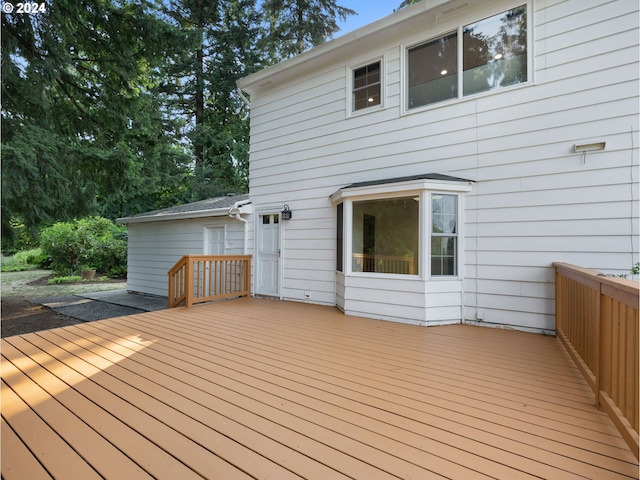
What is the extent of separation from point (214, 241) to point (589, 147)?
7.27m

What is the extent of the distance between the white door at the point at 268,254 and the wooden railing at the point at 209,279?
270mm

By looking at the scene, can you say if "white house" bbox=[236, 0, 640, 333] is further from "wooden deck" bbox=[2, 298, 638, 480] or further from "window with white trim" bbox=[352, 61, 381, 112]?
"wooden deck" bbox=[2, 298, 638, 480]

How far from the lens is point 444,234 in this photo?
4.44m

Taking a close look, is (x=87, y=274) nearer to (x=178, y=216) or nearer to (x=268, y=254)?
(x=178, y=216)

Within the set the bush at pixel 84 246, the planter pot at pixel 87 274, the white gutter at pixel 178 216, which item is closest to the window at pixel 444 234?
the white gutter at pixel 178 216

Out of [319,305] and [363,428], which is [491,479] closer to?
[363,428]

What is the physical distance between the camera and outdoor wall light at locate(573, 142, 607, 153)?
3.59m

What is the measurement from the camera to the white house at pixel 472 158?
11.9 ft

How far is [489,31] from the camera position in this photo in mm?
4336

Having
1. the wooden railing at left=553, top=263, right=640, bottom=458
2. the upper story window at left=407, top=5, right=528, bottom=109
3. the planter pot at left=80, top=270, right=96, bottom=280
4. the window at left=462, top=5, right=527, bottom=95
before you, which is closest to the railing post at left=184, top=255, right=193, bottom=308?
the upper story window at left=407, top=5, right=528, bottom=109

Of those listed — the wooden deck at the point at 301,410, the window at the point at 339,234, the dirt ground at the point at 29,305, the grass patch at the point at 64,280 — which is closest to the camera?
the wooden deck at the point at 301,410

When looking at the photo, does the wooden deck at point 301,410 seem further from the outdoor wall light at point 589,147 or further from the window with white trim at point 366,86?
the window with white trim at point 366,86

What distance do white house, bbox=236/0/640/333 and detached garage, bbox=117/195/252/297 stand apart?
6.84 ft

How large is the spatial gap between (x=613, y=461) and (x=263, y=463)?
1.79 m
